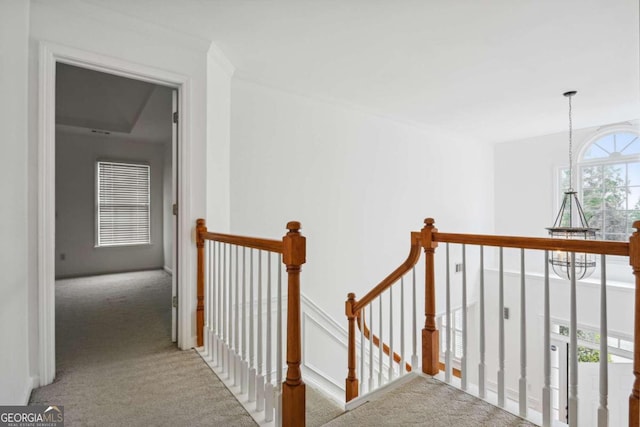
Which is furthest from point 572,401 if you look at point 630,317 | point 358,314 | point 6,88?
point 630,317

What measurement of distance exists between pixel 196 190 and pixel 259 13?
1335 millimetres

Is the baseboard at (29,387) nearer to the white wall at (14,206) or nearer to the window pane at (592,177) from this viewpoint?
the white wall at (14,206)

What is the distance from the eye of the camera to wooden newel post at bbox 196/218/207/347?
2438 mm

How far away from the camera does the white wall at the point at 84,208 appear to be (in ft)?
16.5

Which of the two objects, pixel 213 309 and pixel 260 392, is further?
pixel 213 309

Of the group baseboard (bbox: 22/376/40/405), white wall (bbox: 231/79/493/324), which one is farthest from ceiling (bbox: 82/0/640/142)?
baseboard (bbox: 22/376/40/405)

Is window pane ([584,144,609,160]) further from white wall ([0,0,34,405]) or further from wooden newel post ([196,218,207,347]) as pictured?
white wall ([0,0,34,405])

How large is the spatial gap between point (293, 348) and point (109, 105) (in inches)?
176

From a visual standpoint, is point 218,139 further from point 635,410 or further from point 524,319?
point 635,410

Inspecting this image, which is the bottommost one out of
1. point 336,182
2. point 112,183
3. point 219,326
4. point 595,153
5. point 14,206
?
point 219,326

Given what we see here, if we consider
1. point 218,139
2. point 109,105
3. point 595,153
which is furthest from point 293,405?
point 595,153

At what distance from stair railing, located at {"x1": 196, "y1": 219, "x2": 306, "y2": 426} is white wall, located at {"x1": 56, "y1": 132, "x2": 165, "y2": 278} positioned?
393 centimetres

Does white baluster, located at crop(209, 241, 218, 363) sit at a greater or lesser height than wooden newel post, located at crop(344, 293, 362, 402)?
greater

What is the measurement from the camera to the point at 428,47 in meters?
2.57
